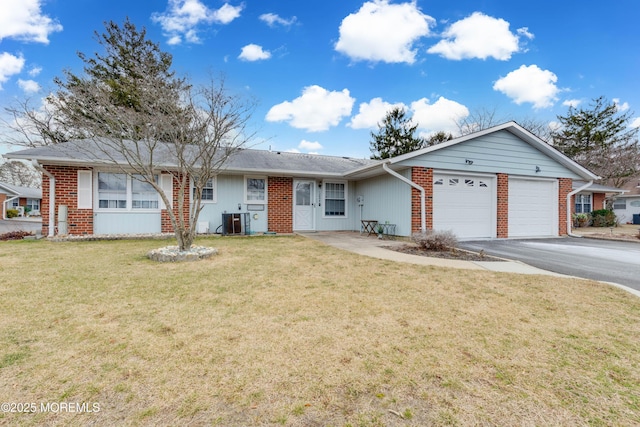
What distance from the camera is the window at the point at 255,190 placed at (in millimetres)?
11414

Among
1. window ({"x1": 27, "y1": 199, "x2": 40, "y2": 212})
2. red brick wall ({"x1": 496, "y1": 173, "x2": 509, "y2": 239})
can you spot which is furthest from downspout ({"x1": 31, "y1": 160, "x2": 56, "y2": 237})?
window ({"x1": 27, "y1": 199, "x2": 40, "y2": 212})

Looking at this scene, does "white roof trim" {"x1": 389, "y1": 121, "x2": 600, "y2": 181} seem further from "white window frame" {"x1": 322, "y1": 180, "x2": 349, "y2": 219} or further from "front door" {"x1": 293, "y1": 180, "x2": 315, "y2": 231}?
"front door" {"x1": 293, "y1": 180, "x2": 315, "y2": 231}

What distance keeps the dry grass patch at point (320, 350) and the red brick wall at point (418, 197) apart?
468 cm

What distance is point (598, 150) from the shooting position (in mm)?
23781

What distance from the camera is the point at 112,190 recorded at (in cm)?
1002

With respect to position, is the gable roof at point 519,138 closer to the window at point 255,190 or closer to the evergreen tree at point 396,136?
the window at point 255,190

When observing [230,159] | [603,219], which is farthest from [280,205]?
[603,219]

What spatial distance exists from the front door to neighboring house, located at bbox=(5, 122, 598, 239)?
41mm

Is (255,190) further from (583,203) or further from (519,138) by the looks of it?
(583,203)

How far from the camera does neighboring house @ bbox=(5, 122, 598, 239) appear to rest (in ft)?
31.0

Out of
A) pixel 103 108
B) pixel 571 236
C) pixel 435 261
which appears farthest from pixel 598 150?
pixel 103 108

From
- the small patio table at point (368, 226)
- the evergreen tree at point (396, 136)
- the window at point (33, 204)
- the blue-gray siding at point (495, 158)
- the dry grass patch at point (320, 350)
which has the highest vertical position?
the evergreen tree at point (396, 136)

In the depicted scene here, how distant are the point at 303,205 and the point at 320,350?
984 cm

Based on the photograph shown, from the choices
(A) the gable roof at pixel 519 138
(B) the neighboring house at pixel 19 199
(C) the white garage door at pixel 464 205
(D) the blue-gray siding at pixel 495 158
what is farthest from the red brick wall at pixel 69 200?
(B) the neighboring house at pixel 19 199
